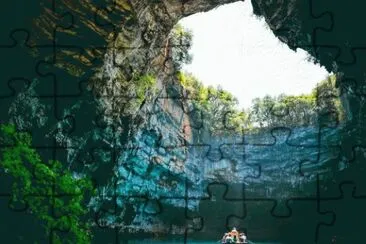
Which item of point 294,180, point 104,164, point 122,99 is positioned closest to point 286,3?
point 122,99

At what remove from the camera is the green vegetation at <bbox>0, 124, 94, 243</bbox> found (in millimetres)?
7449

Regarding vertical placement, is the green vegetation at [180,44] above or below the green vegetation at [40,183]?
above

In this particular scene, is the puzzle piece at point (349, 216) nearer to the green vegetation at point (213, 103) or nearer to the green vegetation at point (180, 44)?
the green vegetation at point (180, 44)

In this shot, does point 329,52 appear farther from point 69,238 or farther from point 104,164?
point 69,238

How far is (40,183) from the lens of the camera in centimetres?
755

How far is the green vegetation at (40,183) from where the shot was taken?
7.45 m

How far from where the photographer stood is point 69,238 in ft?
28.9

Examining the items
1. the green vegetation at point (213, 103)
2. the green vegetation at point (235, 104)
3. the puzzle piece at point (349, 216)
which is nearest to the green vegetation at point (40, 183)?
the puzzle piece at point (349, 216)

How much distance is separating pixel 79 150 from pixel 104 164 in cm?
182

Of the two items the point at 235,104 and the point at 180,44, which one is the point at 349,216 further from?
the point at 235,104

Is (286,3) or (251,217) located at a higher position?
(286,3)
